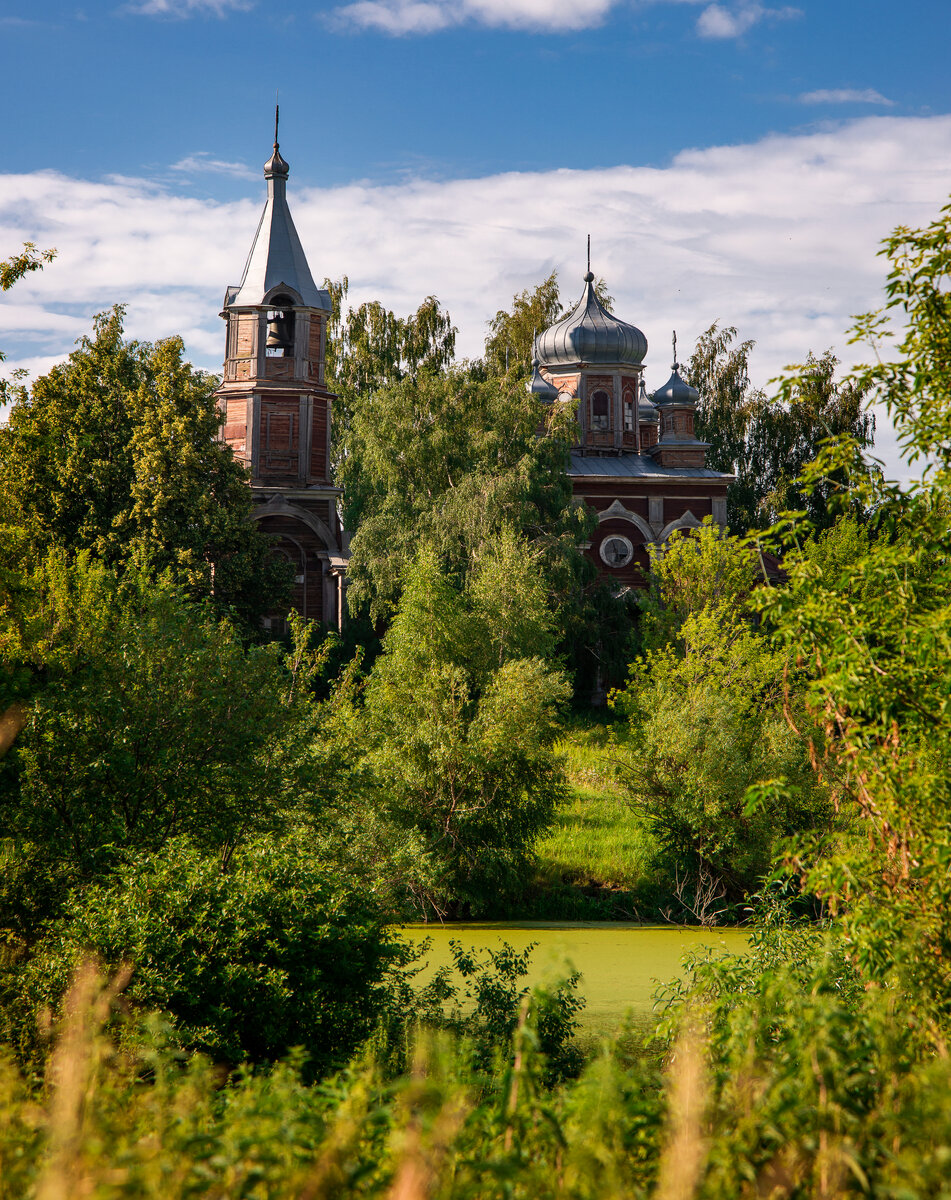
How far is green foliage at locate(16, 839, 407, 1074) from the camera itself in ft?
29.3

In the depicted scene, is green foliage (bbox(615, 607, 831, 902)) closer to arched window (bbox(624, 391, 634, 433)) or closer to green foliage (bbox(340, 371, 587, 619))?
green foliage (bbox(340, 371, 587, 619))

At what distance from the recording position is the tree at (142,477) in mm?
25812

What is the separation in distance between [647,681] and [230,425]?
14.6 m

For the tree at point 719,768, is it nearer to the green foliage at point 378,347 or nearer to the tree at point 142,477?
the tree at point 142,477

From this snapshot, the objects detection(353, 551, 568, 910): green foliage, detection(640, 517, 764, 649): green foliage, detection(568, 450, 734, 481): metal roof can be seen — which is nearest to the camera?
detection(353, 551, 568, 910): green foliage

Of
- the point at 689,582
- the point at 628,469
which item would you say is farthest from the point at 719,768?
the point at 628,469

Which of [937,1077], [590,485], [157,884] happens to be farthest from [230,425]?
[937,1077]

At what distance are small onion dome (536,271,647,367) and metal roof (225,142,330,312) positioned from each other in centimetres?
975

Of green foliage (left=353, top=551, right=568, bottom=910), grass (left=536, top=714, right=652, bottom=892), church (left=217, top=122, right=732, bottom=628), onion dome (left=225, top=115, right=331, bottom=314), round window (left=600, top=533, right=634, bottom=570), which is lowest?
grass (left=536, top=714, right=652, bottom=892)

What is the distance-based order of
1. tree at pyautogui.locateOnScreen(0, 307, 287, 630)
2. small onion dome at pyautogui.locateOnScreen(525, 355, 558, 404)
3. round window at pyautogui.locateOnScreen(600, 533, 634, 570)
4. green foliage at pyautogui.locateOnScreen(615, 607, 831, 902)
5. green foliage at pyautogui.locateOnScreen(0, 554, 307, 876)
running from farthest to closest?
1. small onion dome at pyautogui.locateOnScreen(525, 355, 558, 404)
2. round window at pyautogui.locateOnScreen(600, 533, 634, 570)
3. tree at pyautogui.locateOnScreen(0, 307, 287, 630)
4. green foliage at pyautogui.locateOnScreen(615, 607, 831, 902)
5. green foliage at pyautogui.locateOnScreen(0, 554, 307, 876)

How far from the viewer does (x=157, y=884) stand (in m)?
9.73

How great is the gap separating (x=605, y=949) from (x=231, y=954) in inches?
373

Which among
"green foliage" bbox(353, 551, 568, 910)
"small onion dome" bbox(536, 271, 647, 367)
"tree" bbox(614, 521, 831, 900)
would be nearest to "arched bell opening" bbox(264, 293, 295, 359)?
"small onion dome" bbox(536, 271, 647, 367)

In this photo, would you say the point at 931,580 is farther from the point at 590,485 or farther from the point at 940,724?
the point at 590,485
